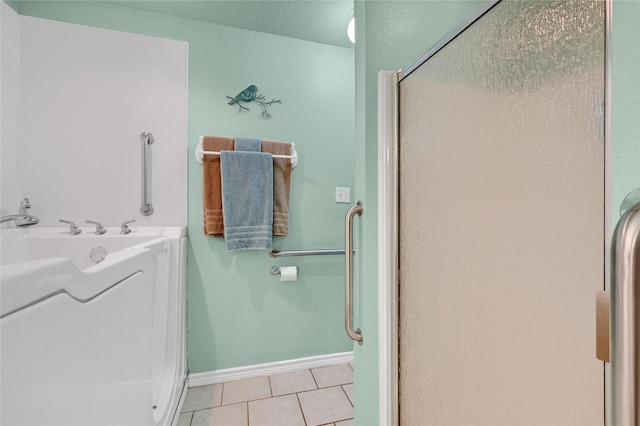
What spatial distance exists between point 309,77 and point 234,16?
0.55 m

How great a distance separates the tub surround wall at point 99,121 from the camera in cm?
144

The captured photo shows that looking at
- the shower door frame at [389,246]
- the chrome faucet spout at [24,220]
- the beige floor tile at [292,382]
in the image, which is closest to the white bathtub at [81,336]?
the chrome faucet spout at [24,220]

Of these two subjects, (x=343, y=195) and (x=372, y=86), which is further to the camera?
(x=343, y=195)

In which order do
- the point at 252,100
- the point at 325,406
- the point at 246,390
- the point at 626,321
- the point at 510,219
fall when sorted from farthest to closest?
the point at 252,100 < the point at 246,390 < the point at 325,406 < the point at 510,219 < the point at 626,321

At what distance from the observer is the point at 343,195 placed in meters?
1.90

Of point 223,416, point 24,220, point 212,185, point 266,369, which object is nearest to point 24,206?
point 24,220

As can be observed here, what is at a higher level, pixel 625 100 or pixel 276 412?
pixel 625 100

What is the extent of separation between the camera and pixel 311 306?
184 cm

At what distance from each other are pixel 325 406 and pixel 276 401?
0.89 ft

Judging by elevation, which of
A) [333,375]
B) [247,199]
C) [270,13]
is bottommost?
[333,375]

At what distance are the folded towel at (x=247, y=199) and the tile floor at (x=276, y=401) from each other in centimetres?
82

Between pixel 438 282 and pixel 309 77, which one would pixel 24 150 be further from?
pixel 438 282

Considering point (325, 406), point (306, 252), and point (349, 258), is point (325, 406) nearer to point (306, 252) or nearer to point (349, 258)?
point (306, 252)

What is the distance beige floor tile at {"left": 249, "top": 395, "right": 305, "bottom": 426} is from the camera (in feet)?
4.41
